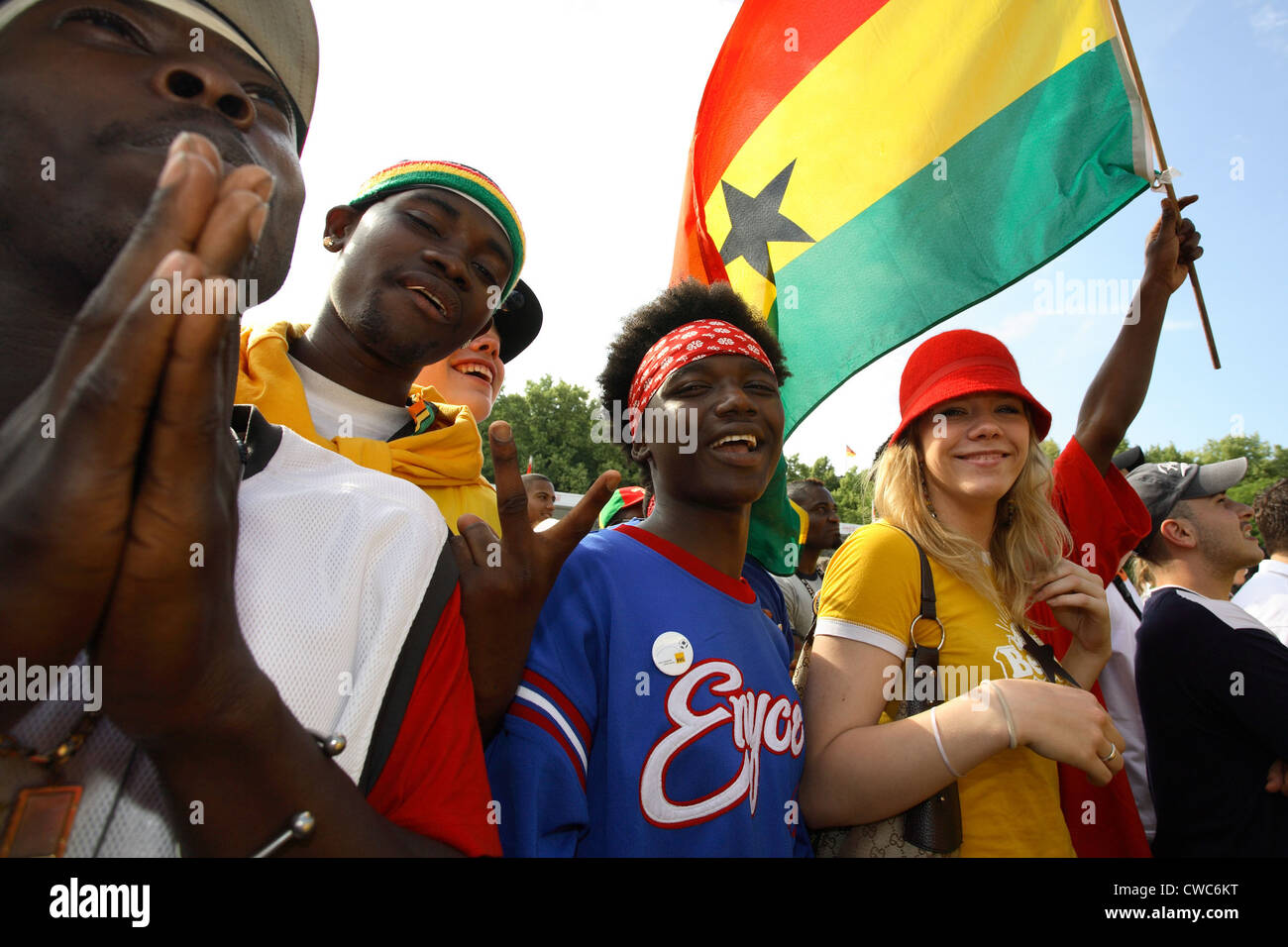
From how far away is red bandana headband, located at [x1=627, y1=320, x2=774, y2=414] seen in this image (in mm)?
2240

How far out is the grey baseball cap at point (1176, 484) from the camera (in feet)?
11.8

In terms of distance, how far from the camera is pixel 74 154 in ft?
2.94

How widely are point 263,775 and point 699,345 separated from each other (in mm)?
1698

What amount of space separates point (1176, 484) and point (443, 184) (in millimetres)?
3799

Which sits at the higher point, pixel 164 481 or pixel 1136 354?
pixel 1136 354

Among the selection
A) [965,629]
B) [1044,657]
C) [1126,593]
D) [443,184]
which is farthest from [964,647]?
[1126,593]

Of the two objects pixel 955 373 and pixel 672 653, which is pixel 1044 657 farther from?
pixel 672 653

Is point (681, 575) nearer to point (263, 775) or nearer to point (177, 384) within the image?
point (263, 775)

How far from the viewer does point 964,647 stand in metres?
2.10

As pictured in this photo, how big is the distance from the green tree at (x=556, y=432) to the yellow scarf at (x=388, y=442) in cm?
3134

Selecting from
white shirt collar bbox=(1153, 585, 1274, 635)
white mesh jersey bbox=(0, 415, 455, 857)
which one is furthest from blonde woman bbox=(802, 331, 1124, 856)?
white mesh jersey bbox=(0, 415, 455, 857)

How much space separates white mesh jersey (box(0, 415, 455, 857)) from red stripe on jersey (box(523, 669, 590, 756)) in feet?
1.41

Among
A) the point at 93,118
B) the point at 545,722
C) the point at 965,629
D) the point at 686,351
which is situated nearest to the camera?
the point at 93,118

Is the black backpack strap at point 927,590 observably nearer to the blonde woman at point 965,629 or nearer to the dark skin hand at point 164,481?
the blonde woman at point 965,629
